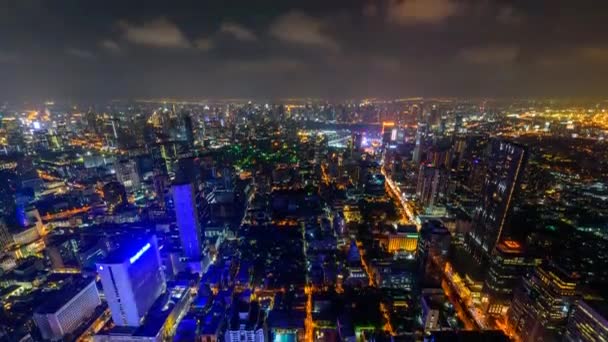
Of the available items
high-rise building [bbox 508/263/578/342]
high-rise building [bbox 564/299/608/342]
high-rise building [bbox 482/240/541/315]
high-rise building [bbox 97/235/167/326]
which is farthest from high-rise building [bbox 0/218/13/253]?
high-rise building [bbox 564/299/608/342]

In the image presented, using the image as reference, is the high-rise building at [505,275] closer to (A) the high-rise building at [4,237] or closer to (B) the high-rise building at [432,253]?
(B) the high-rise building at [432,253]

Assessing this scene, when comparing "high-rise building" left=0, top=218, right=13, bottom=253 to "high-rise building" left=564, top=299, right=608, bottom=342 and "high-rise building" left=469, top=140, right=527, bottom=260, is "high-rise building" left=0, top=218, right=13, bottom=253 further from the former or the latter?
"high-rise building" left=469, top=140, right=527, bottom=260

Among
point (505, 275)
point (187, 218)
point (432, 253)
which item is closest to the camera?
point (505, 275)

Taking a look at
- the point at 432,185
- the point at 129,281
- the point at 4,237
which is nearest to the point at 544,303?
the point at 432,185

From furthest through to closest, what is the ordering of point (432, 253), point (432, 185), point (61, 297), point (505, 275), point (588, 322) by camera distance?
1. point (432, 185)
2. point (432, 253)
3. point (505, 275)
4. point (61, 297)
5. point (588, 322)

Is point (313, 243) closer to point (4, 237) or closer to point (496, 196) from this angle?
point (496, 196)

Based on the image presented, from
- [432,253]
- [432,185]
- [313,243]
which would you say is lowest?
[313,243]

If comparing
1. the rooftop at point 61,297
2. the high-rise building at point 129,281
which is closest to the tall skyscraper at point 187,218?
the high-rise building at point 129,281

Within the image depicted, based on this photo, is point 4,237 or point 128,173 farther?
point 128,173
